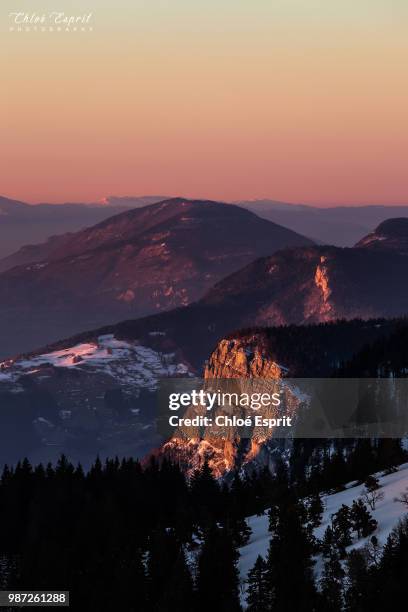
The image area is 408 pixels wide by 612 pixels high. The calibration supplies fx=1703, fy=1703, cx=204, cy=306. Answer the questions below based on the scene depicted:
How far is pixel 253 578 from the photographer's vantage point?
562ft

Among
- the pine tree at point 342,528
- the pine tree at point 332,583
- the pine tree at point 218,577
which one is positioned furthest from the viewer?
the pine tree at point 342,528

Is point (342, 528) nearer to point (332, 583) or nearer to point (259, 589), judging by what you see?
point (259, 589)

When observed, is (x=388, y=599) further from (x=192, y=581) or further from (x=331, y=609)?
(x=192, y=581)

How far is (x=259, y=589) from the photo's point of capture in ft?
550

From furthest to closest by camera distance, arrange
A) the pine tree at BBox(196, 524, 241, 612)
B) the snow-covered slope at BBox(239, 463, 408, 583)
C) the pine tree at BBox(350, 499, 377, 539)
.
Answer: the pine tree at BBox(350, 499, 377, 539), the snow-covered slope at BBox(239, 463, 408, 583), the pine tree at BBox(196, 524, 241, 612)

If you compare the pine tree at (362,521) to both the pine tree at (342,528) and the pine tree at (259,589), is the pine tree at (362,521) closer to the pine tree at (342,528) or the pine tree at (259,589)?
the pine tree at (342,528)

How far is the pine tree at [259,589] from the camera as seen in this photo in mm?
165000

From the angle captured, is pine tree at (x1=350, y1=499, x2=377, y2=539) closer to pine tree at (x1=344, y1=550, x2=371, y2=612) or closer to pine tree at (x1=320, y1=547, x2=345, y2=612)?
pine tree at (x1=320, y1=547, x2=345, y2=612)

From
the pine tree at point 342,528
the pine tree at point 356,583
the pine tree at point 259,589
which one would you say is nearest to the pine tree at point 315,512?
the pine tree at point 342,528

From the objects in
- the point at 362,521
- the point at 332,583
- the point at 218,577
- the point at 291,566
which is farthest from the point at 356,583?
the point at 362,521

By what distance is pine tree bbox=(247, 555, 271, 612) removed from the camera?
16500 centimetres

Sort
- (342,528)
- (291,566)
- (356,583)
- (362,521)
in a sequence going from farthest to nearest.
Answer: (362,521)
(342,528)
(291,566)
(356,583)

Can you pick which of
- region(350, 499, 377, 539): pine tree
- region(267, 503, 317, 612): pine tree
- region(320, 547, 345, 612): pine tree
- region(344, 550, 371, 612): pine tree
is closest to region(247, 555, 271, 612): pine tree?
region(267, 503, 317, 612): pine tree

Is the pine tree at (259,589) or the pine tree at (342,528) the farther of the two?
the pine tree at (342,528)
